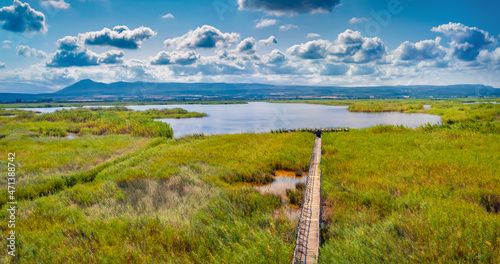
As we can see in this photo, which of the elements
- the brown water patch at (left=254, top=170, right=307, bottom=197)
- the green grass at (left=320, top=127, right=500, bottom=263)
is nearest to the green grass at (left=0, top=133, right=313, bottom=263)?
the brown water patch at (left=254, top=170, right=307, bottom=197)

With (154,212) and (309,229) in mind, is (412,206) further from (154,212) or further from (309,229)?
(154,212)

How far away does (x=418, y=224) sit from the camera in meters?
5.87

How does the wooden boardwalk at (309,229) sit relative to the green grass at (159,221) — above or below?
above

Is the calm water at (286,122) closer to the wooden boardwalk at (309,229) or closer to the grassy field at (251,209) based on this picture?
the grassy field at (251,209)

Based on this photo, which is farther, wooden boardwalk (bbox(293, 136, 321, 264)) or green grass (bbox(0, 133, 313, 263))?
green grass (bbox(0, 133, 313, 263))

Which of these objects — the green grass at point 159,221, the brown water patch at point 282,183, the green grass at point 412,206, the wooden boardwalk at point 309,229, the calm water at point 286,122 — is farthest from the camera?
the calm water at point 286,122

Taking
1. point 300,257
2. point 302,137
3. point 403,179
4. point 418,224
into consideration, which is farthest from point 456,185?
point 302,137

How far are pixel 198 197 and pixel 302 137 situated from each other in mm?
15842

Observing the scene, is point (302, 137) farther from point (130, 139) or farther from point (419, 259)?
point (419, 259)

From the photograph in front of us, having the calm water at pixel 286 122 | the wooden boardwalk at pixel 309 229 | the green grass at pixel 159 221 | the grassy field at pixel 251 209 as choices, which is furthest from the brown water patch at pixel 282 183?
the calm water at pixel 286 122

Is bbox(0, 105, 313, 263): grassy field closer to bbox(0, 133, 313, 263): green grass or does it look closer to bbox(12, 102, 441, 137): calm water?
bbox(0, 133, 313, 263): green grass

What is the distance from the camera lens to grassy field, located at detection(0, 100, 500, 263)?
17.6 feet

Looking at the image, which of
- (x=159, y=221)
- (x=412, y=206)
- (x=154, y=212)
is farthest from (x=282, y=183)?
(x=159, y=221)

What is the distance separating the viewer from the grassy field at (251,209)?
536 cm
